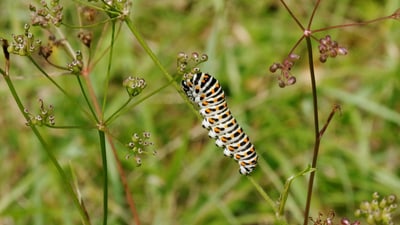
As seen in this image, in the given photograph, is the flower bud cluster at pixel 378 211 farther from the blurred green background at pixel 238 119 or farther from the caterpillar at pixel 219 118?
the blurred green background at pixel 238 119

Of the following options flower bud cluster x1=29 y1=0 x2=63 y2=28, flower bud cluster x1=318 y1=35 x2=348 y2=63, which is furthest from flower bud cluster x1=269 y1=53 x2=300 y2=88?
flower bud cluster x1=29 y1=0 x2=63 y2=28

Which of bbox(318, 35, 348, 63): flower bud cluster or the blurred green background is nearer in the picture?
bbox(318, 35, 348, 63): flower bud cluster

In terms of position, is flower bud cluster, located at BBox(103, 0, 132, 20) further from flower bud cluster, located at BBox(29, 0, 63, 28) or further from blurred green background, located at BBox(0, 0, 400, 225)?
blurred green background, located at BBox(0, 0, 400, 225)

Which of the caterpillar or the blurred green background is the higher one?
the blurred green background

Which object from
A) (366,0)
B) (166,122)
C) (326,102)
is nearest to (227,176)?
(166,122)

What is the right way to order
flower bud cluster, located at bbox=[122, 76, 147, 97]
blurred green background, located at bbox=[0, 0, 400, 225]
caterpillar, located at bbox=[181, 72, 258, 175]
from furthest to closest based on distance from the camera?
blurred green background, located at bbox=[0, 0, 400, 225], caterpillar, located at bbox=[181, 72, 258, 175], flower bud cluster, located at bbox=[122, 76, 147, 97]
